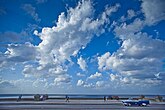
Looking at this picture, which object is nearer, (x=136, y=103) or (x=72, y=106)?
(x=72, y=106)

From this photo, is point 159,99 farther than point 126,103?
Yes

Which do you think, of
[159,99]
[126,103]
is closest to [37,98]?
[126,103]

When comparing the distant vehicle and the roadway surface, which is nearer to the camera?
the roadway surface

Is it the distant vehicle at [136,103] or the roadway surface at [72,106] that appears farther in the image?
the distant vehicle at [136,103]

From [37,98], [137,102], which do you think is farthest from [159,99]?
[37,98]

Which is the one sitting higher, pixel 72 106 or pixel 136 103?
pixel 136 103

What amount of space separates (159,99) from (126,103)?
2090cm

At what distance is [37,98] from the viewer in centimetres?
5216

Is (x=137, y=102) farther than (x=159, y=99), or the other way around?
(x=159, y=99)

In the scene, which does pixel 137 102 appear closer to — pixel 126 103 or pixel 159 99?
pixel 126 103

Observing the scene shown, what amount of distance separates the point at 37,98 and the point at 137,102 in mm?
25336

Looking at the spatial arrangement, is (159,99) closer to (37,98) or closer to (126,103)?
(126,103)

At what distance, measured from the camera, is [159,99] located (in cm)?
5309
